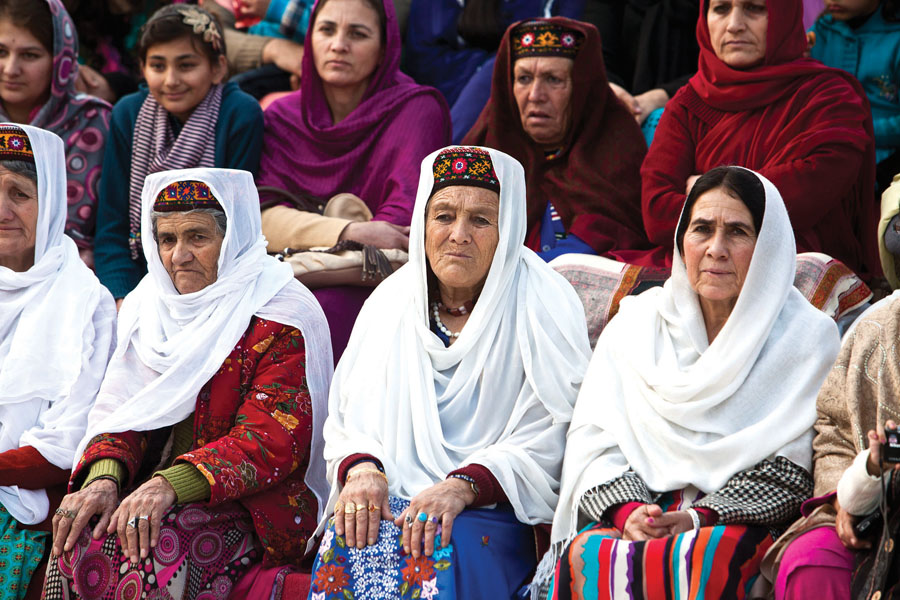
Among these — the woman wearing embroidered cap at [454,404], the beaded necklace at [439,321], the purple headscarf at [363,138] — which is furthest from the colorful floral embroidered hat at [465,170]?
the purple headscarf at [363,138]

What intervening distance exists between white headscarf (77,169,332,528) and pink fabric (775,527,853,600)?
160 cm

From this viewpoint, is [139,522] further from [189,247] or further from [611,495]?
[611,495]

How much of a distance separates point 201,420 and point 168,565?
559mm

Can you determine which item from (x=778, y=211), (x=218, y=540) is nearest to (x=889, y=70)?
(x=778, y=211)

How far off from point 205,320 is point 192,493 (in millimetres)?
682

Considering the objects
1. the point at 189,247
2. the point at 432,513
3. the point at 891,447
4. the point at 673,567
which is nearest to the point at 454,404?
the point at 432,513

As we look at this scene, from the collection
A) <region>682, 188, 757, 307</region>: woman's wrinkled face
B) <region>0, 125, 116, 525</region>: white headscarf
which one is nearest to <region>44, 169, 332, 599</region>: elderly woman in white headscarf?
<region>0, 125, 116, 525</region>: white headscarf

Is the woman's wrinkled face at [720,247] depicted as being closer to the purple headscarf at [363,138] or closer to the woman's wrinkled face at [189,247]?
the woman's wrinkled face at [189,247]

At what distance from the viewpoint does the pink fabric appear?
2844mm

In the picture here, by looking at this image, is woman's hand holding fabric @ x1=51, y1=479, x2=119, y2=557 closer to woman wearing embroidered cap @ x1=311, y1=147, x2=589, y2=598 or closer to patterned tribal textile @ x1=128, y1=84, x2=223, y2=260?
woman wearing embroidered cap @ x1=311, y1=147, x2=589, y2=598

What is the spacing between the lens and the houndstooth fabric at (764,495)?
3.11 meters

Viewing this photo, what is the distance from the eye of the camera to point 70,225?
17.9 feet

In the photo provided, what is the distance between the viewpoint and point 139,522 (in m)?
3.41

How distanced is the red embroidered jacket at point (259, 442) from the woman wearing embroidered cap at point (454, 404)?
0.16 m
